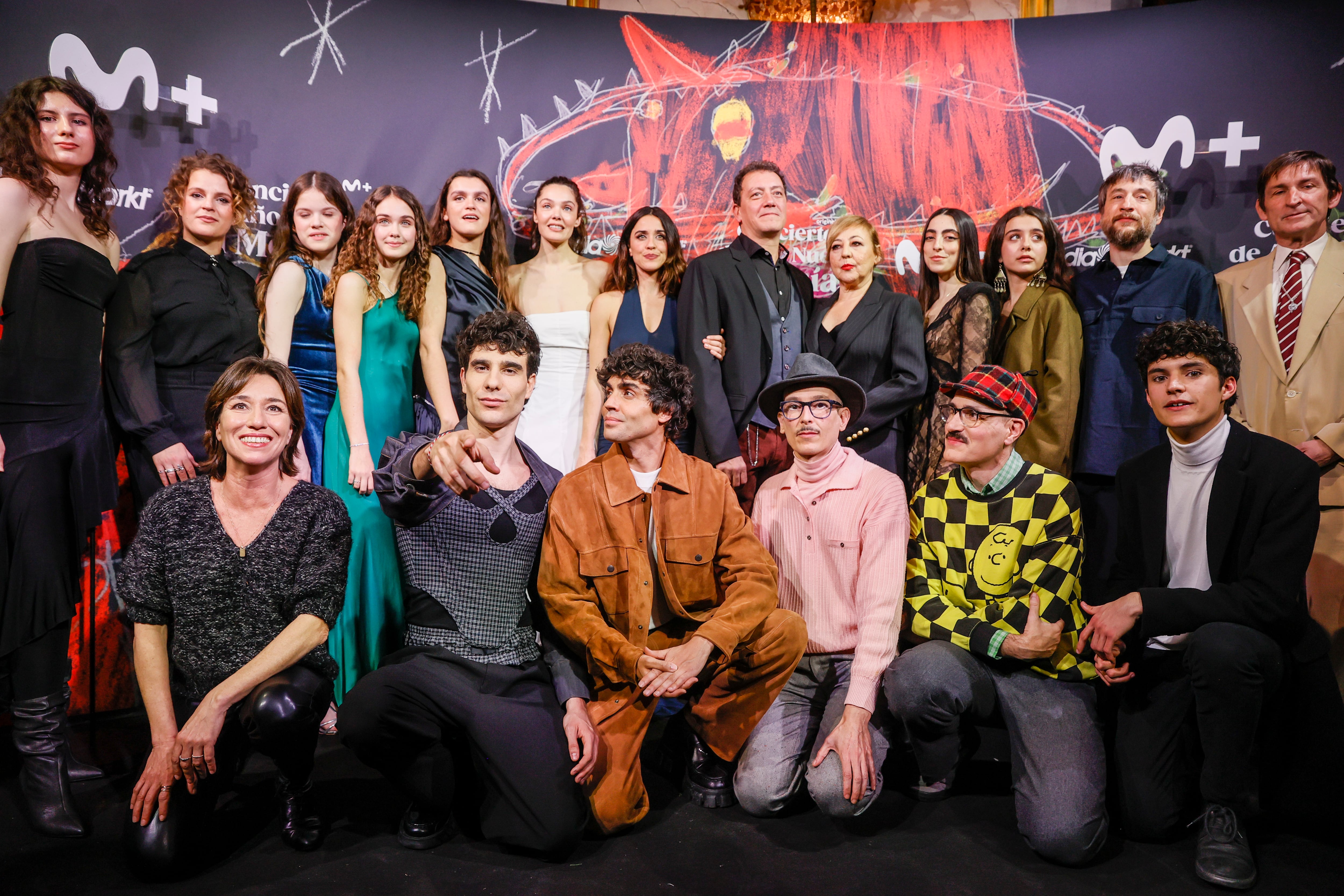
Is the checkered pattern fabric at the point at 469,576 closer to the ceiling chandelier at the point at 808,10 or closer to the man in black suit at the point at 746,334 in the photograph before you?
the man in black suit at the point at 746,334

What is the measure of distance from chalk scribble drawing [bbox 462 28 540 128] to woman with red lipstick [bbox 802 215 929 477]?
1.87 m

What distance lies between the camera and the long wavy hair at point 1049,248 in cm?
386

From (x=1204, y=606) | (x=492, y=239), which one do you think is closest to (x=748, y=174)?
(x=492, y=239)

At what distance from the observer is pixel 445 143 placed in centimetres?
436

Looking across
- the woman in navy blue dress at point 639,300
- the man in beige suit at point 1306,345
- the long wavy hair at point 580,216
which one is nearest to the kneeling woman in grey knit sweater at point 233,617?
the woman in navy blue dress at point 639,300

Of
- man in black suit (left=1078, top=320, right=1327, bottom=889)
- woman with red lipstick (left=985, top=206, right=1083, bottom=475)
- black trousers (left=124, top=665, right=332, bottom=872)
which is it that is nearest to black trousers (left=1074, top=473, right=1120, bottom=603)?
woman with red lipstick (left=985, top=206, right=1083, bottom=475)

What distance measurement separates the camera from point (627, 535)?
8.87 ft

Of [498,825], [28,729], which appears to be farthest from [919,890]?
[28,729]

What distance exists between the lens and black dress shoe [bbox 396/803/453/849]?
2.45 meters

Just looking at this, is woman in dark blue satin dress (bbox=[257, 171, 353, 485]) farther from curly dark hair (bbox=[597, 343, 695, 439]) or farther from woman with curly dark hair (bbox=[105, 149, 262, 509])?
curly dark hair (bbox=[597, 343, 695, 439])

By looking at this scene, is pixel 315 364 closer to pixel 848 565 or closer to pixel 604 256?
pixel 604 256

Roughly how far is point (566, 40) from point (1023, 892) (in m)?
4.22

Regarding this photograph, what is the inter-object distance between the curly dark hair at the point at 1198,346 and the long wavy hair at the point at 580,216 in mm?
2461

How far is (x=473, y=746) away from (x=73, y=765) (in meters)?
1.55
